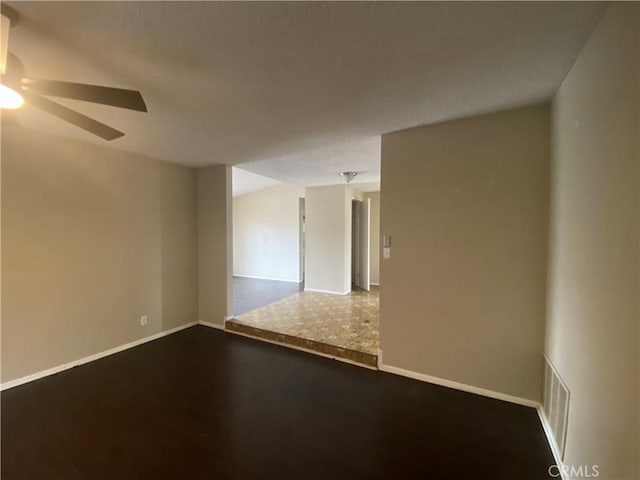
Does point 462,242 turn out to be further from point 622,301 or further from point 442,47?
point 442,47

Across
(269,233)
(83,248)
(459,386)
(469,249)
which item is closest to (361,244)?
(269,233)

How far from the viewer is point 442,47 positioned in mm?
1376

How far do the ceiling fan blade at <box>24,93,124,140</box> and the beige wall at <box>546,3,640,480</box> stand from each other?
97.8 inches

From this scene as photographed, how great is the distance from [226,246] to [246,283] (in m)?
2.97

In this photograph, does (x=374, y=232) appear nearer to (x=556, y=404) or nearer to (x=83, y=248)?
(x=556, y=404)

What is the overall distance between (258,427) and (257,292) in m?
3.83

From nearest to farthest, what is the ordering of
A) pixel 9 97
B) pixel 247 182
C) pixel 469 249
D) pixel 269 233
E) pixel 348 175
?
pixel 9 97 → pixel 469 249 → pixel 348 175 → pixel 247 182 → pixel 269 233

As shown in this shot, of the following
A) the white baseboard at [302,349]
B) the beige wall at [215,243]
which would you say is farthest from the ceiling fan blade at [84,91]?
the white baseboard at [302,349]

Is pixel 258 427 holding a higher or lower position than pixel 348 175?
lower

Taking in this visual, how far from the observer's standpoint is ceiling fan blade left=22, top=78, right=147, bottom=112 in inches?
48.8

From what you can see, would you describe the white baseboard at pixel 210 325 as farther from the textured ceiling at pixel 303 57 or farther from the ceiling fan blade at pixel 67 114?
the ceiling fan blade at pixel 67 114

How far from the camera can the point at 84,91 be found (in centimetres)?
126

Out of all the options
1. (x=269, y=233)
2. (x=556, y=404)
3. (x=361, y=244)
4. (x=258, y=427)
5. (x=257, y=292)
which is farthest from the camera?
(x=269, y=233)

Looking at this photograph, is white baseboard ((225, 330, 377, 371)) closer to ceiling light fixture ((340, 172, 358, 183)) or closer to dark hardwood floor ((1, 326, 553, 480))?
dark hardwood floor ((1, 326, 553, 480))
